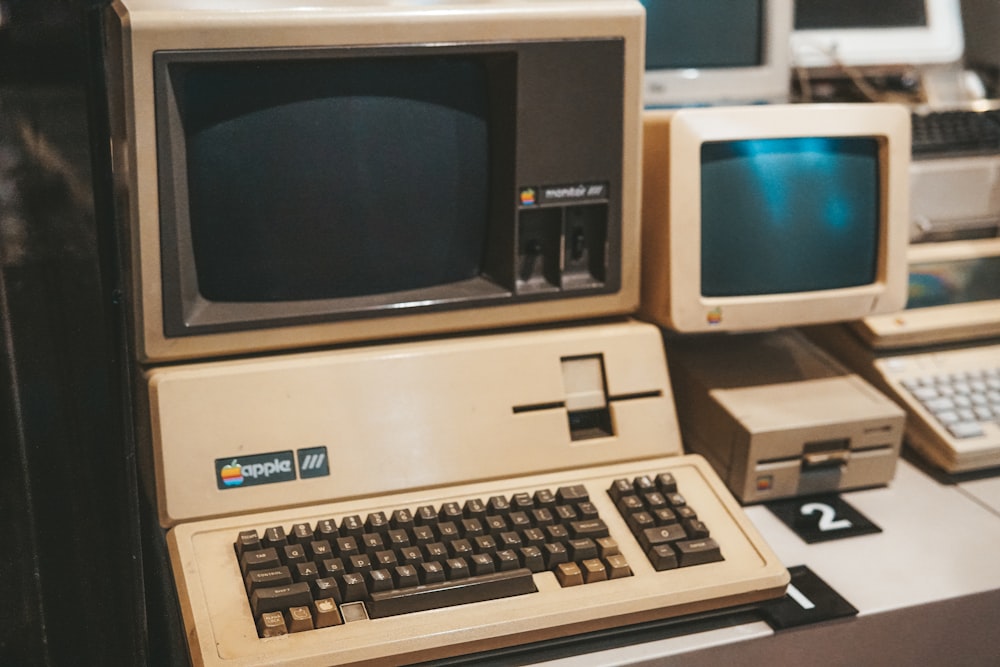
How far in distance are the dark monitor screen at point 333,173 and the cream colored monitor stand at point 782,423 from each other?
35 cm

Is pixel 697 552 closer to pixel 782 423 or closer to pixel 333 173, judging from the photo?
pixel 782 423

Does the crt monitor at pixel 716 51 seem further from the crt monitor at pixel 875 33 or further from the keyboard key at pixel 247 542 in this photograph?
the keyboard key at pixel 247 542

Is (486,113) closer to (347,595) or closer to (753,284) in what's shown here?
(753,284)

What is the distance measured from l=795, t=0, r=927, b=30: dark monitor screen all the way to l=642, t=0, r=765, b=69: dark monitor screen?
0.24 metres

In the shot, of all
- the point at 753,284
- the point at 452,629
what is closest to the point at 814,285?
the point at 753,284

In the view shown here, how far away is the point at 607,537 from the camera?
1.00 m

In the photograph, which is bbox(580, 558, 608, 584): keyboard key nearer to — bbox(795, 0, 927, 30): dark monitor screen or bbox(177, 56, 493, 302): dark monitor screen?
bbox(177, 56, 493, 302): dark monitor screen

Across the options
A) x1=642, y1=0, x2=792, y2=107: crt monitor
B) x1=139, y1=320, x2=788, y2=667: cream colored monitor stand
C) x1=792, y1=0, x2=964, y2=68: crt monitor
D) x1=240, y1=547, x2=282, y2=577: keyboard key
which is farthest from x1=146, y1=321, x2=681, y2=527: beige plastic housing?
x1=792, y1=0, x2=964, y2=68: crt monitor

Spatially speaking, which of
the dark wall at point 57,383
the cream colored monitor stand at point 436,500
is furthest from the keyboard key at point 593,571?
the dark wall at point 57,383

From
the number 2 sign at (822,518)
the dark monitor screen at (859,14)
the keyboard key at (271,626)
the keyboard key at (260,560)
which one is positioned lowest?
the number 2 sign at (822,518)

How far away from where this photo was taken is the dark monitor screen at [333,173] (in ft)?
3.40

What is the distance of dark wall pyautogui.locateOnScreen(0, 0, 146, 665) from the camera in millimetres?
761

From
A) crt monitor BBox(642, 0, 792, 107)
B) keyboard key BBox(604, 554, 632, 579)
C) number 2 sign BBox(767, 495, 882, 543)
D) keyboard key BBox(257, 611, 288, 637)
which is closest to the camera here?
keyboard key BBox(257, 611, 288, 637)

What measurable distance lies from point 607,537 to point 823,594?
22 cm
